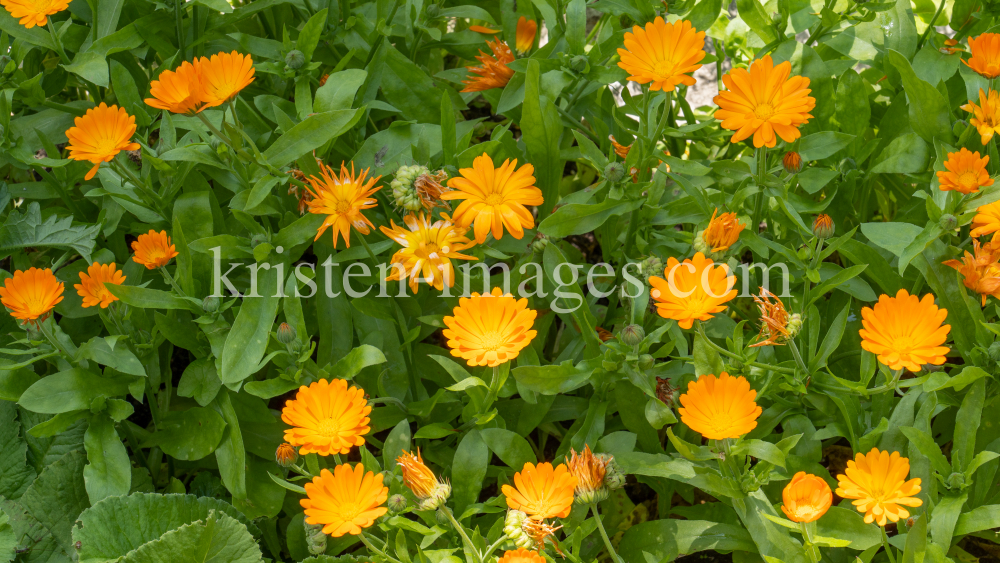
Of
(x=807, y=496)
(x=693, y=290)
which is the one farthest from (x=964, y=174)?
(x=807, y=496)

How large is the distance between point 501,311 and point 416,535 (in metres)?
0.55

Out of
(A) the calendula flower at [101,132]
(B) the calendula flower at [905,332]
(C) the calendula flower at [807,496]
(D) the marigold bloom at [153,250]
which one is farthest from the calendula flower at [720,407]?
(A) the calendula flower at [101,132]

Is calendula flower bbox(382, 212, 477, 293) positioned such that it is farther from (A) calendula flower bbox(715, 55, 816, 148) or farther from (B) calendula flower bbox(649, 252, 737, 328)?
(A) calendula flower bbox(715, 55, 816, 148)

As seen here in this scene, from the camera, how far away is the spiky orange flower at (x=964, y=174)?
1643 millimetres

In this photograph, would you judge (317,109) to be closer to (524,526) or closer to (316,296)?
(316,296)

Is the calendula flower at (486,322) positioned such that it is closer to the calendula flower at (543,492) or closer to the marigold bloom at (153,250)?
the calendula flower at (543,492)

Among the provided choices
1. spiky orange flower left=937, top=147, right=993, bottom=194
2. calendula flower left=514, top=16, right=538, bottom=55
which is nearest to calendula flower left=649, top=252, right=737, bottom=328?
spiky orange flower left=937, top=147, right=993, bottom=194

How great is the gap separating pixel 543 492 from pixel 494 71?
1.22m

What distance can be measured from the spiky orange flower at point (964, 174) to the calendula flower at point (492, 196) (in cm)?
87

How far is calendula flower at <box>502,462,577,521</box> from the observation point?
1.44 meters

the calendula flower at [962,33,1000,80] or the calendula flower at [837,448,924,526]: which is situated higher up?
the calendula flower at [962,33,1000,80]

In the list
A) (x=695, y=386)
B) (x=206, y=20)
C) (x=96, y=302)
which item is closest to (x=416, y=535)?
(x=695, y=386)

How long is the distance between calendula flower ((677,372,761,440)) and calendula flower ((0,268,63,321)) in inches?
54.3

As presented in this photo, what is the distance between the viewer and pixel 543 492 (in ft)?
4.87
